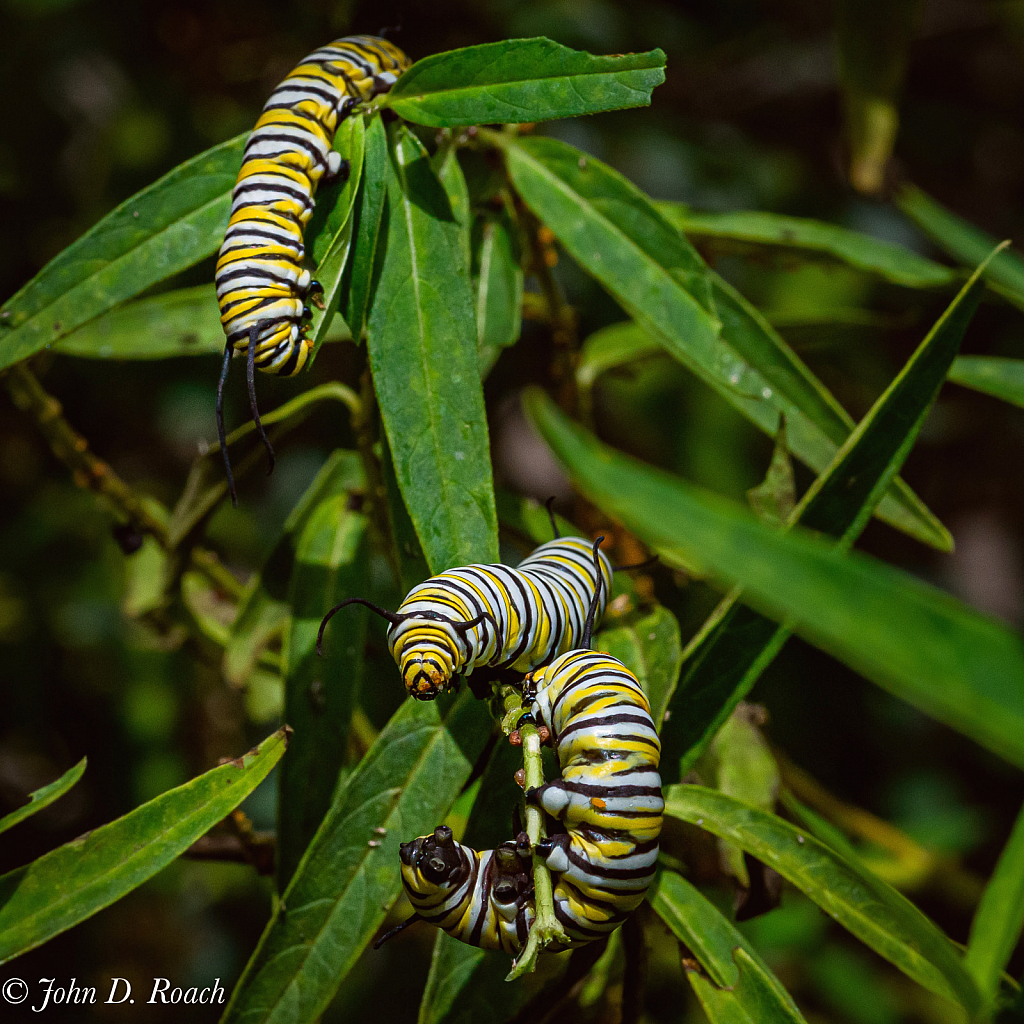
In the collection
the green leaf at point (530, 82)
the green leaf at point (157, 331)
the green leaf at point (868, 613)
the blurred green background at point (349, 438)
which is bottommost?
the blurred green background at point (349, 438)

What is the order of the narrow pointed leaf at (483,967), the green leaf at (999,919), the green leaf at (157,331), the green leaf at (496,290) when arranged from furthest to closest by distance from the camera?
the green leaf at (157,331) < the green leaf at (496,290) < the narrow pointed leaf at (483,967) < the green leaf at (999,919)

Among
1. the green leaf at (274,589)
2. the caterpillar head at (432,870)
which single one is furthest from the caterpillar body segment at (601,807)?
the green leaf at (274,589)

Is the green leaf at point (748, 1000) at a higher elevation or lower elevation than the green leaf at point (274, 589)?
lower

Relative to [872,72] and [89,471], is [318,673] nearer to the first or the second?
[89,471]

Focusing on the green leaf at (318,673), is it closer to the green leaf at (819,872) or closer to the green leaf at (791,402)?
the green leaf at (819,872)

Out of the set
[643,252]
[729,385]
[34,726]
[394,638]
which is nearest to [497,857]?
[394,638]

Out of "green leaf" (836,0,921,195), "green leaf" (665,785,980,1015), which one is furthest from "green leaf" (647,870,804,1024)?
"green leaf" (836,0,921,195)
